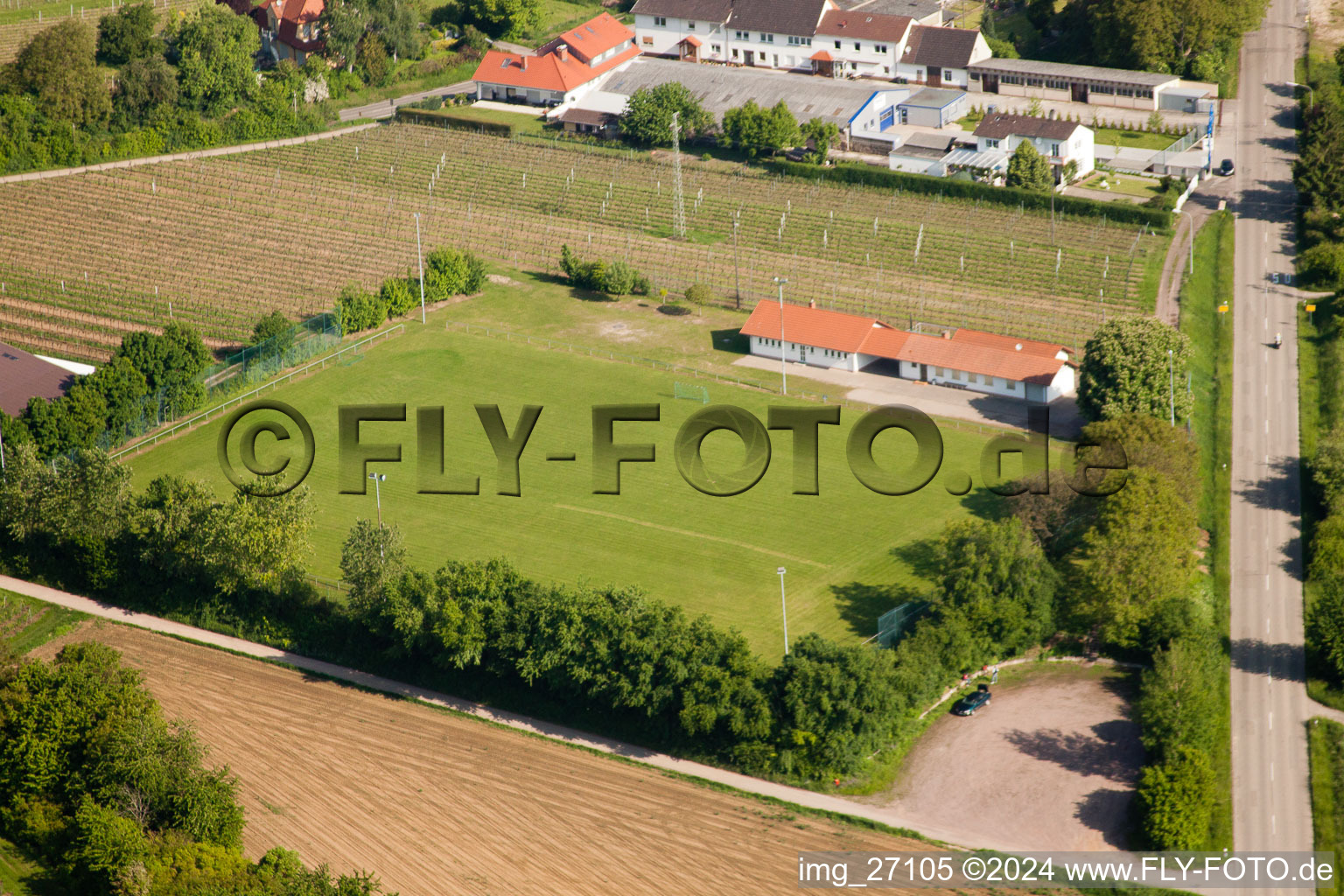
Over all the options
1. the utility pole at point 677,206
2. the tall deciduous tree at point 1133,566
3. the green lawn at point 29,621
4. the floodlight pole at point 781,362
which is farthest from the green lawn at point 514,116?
the tall deciduous tree at point 1133,566

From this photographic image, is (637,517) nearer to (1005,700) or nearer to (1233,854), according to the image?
(1005,700)

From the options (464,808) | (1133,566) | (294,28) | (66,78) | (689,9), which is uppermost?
(689,9)

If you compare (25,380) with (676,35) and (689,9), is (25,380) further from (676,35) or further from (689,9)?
(689,9)

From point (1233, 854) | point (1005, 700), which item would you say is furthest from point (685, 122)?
point (1233, 854)

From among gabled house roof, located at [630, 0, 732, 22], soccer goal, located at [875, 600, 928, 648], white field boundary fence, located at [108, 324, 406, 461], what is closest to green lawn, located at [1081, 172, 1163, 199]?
gabled house roof, located at [630, 0, 732, 22]

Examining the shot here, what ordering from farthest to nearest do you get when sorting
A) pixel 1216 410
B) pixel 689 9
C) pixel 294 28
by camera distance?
pixel 294 28 → pixel 689 9 → pixel 1216 410

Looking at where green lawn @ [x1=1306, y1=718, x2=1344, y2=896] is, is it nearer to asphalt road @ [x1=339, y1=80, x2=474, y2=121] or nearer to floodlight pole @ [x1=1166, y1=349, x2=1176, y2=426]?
floodlight pole @ [x1=1166, y1=349, x2=1176, y2=426]

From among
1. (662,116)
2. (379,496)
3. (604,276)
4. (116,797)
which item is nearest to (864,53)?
(662,116)
